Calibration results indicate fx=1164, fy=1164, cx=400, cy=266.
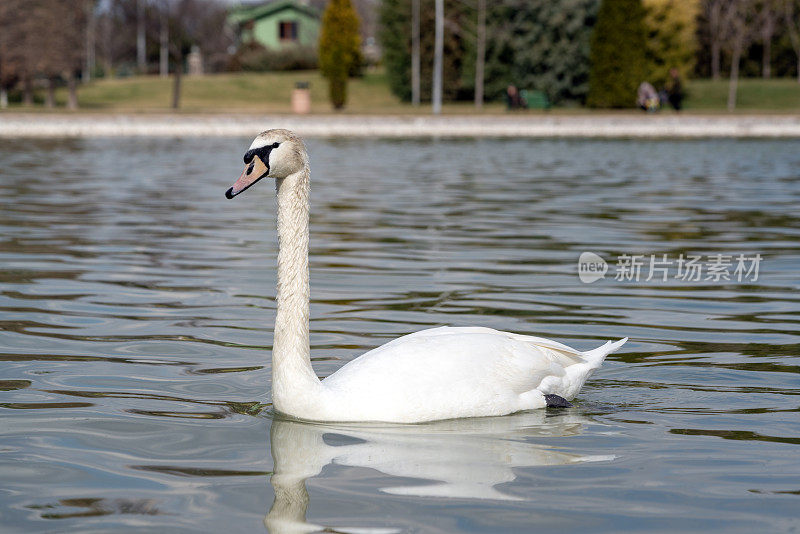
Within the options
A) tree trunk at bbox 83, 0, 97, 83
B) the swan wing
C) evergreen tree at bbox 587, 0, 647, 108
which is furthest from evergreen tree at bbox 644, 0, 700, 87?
the swan wing

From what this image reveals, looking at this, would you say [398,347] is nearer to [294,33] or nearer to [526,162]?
[526,162]

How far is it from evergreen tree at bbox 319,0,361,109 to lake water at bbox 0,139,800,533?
39.3 meters

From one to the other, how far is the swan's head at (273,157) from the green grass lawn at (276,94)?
52790 mm

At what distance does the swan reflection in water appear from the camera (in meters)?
4.44

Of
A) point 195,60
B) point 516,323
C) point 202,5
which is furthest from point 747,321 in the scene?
point 202,5

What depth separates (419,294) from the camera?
9406 mm

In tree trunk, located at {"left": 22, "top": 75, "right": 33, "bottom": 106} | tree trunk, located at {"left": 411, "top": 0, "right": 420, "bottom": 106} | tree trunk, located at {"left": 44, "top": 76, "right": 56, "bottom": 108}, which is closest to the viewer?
tree trunk, located at {"left": 411, "top": 0, "right": 420, "bottom": 106}

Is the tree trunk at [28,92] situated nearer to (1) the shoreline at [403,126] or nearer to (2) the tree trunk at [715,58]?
(1) the shoreline at [403,126]

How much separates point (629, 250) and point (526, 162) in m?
15.7

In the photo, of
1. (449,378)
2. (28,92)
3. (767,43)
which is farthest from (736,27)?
(449,378)

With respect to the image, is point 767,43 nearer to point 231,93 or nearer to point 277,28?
point 231,93

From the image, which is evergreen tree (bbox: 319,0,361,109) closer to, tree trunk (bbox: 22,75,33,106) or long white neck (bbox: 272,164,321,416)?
tree trunk (bbox: 22,75,33,106)

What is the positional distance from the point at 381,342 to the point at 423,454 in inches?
104

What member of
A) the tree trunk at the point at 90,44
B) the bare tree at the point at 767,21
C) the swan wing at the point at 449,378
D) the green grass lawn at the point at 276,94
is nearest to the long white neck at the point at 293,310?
the swan wing at the point at 449,378
